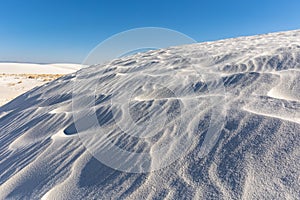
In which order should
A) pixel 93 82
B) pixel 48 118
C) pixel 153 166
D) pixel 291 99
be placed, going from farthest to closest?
pixel 93 82, pixel 48 118, pixel 291 99, pixel 153 166

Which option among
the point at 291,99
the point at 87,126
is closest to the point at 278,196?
the point at 291,99

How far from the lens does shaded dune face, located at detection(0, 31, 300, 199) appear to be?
154 cm

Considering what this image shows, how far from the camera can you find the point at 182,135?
6.78 feet

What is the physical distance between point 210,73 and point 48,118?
2.35 metres

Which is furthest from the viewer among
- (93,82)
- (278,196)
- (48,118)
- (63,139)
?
(93,82)

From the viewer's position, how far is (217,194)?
4.75 feet

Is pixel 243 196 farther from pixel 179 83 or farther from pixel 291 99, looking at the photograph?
pixel 179 83

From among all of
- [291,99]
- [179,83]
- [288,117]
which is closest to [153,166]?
[288,117]

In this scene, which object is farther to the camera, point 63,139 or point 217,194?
point 63,139

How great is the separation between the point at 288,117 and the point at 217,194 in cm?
92

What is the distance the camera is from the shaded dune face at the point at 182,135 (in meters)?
1.54

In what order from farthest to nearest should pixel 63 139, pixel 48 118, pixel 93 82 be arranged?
pixel 93 82
pixel 48 118
pixel 63 139

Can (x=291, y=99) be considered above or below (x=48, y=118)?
above

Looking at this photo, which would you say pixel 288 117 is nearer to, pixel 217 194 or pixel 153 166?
pixel 217 194
